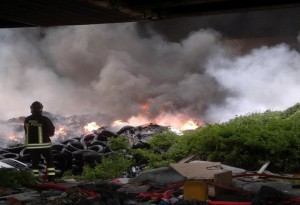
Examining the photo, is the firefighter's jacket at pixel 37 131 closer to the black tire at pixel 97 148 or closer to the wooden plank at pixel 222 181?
the black tire at pixel 97 148

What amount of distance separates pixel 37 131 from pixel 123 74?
14.5 m

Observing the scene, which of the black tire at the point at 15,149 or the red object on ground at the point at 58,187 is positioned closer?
the red object on ground at the point at 58,187

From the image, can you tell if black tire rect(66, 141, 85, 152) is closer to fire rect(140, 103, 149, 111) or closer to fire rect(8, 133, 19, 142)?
fire rect(8, 133, 19, 142)

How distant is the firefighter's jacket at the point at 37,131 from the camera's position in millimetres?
10281

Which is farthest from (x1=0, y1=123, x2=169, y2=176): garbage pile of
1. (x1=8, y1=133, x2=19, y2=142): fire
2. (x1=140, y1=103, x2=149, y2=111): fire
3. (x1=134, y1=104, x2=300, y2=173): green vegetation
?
(x1=140, y1=103, x2=149, y2=111): fire

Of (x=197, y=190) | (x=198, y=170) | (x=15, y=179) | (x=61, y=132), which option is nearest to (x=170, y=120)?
(x=61, y=132)

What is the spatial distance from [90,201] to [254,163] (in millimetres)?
4620

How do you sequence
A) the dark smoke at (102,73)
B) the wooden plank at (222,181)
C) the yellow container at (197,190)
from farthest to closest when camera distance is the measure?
1. the dark smoke at (102,73)
2. the wooden plank at (222,181)
3. the yellow container at (197,190)

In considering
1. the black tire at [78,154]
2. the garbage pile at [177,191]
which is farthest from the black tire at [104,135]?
the garbage pile at [177,191]

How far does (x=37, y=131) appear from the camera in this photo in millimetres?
10297

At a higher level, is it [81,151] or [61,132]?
[61,132]

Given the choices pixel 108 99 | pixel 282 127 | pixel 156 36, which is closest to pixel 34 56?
pixel 108 99

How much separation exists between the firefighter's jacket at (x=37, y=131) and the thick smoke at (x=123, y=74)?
12.2 meters

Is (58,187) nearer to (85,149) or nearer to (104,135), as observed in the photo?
(85,149)
